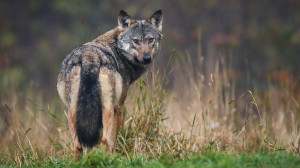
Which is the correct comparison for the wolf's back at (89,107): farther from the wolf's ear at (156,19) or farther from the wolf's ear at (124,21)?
the wolf's ear at (156,19)

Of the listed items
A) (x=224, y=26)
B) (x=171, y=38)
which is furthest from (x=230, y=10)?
(x=171, y=38)

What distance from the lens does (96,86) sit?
160 inches

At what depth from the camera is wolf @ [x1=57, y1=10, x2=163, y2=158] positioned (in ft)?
13.0

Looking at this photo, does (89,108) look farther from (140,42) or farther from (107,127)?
(140,42)

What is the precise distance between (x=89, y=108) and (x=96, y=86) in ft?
0.83

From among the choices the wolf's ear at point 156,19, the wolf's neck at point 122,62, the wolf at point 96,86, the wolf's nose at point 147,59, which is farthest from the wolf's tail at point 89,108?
the wolf's ear at point 156,19

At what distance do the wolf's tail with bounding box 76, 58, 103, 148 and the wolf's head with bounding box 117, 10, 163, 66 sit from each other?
1337 millimetres

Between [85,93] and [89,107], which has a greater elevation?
[85,93]

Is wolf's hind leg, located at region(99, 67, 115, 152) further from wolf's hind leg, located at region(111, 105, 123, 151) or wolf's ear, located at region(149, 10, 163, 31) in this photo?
wolf's ear, located at region(149, 10, 163, 31)

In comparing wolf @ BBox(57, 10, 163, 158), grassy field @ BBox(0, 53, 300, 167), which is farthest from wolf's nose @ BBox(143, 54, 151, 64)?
grassy field @ BBox(0, 53, 300, 167)

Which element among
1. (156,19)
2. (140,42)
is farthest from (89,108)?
(156,19)

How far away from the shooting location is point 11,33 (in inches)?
704

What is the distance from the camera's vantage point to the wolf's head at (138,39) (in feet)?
17.8

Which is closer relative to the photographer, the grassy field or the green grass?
the green grass
